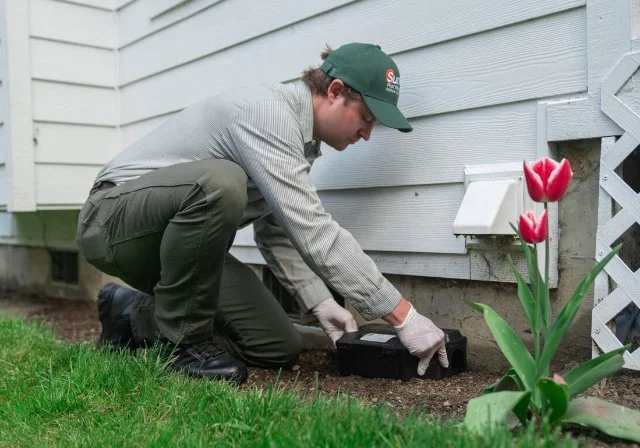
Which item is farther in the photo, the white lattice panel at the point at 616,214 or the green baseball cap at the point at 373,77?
the green baseball cap at the point at 373,77

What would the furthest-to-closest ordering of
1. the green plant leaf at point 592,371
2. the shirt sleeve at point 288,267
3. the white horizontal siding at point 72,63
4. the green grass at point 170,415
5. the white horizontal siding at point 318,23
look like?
the white horizontal siding at point 72,63 < the shirt sleeve at point 288,267 < the white horizontal siding at point 318,23 < the green plant leaf at point 592,371 < the green grass at point 170,415

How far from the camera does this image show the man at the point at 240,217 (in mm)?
2291

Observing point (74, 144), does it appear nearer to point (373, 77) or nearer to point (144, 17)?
point (144, 17)

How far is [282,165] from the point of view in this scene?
2330mm

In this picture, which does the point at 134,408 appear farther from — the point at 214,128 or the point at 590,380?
the point at 590,380

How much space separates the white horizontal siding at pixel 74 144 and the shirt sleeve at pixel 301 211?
2156 millimetres

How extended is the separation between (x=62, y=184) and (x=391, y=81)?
2.56 meters

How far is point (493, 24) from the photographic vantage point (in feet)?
7.75

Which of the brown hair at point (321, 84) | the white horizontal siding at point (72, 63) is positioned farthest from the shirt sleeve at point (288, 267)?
the white horizontal siding at point (72, 63)

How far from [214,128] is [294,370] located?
3.48 ft

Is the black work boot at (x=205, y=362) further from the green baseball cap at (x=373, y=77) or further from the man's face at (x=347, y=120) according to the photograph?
the green baseball cap at (x=373, y=77)

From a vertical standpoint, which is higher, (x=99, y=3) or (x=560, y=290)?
(x=99, y=3)

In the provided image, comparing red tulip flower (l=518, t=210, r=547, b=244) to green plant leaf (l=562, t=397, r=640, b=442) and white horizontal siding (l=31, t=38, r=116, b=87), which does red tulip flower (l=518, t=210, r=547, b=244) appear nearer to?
green plant leaf (l=562, t=397, r=640, b=442)

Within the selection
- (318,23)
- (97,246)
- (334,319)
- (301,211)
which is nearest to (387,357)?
(334,319)
